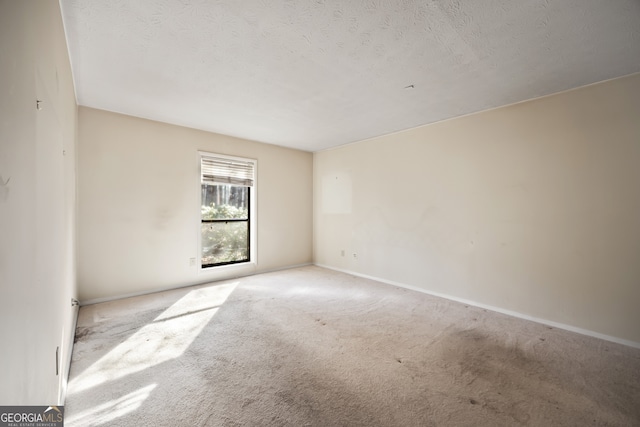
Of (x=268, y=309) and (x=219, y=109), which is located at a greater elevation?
(x=219, y=109)

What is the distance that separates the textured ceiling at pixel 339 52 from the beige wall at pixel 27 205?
0.72 metres

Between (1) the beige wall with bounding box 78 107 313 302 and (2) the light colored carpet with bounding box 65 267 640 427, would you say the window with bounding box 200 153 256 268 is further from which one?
(2) the light colored carpet with bounding box 65 267 640 427

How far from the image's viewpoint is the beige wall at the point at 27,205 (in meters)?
0.68

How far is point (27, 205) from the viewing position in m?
0.88

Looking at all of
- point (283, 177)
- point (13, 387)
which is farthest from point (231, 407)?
point (283, 177)

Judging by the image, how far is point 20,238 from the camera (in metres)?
0.80

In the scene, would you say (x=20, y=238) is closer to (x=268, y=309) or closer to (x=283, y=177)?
(x=268, y=309)

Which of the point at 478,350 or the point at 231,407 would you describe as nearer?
the point at 231,407

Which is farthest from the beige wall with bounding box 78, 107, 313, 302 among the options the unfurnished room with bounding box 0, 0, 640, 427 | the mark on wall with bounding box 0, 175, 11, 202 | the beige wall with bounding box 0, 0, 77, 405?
the mark on wall with bounding box 0, 175, 11, 202

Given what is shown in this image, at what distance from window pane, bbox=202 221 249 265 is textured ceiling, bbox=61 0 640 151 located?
74.5 inches

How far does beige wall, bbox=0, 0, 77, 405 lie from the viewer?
26.8 inches

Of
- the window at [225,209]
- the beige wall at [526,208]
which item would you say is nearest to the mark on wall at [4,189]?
the window at [225,209]

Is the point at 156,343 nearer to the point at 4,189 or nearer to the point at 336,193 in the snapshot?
the point at 4,189

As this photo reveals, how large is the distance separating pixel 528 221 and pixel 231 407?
335 cm
